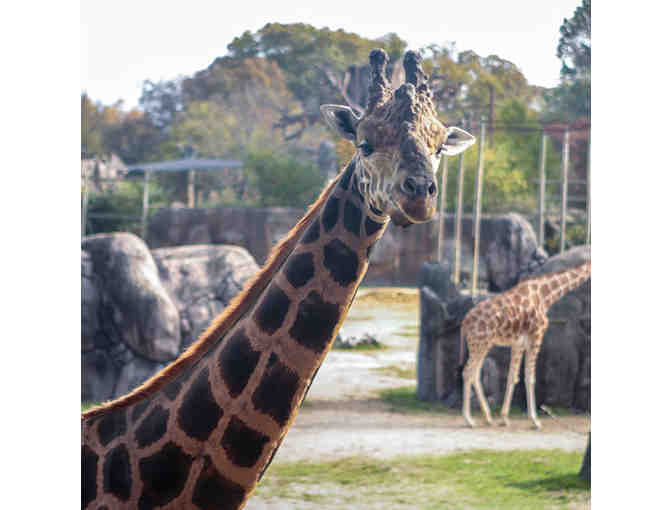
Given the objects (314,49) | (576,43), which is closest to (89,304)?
(314,49)

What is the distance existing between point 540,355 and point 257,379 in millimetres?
4537

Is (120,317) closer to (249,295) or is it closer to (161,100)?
(161,100)

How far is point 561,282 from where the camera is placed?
227 inches

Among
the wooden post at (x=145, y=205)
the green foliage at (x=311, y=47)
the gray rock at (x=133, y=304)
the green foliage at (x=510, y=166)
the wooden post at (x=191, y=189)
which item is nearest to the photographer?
the green foliage at (x=311, y=47)

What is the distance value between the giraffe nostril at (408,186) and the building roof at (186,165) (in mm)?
4476

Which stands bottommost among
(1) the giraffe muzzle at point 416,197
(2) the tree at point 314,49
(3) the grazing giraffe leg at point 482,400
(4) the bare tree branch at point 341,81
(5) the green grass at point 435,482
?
(5) the green grass at point 435,482

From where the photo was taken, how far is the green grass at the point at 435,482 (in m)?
4.00

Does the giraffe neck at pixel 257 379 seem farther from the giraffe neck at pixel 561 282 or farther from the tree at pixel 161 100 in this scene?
the giraffe neck at pixel 561 282

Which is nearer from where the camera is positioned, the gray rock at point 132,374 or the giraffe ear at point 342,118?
the giraffe ear at point 342,118

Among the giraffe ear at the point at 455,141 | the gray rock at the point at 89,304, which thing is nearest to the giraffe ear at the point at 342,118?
the giraffe ear at the point at 455,141

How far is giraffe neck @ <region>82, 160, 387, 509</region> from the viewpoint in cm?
180
